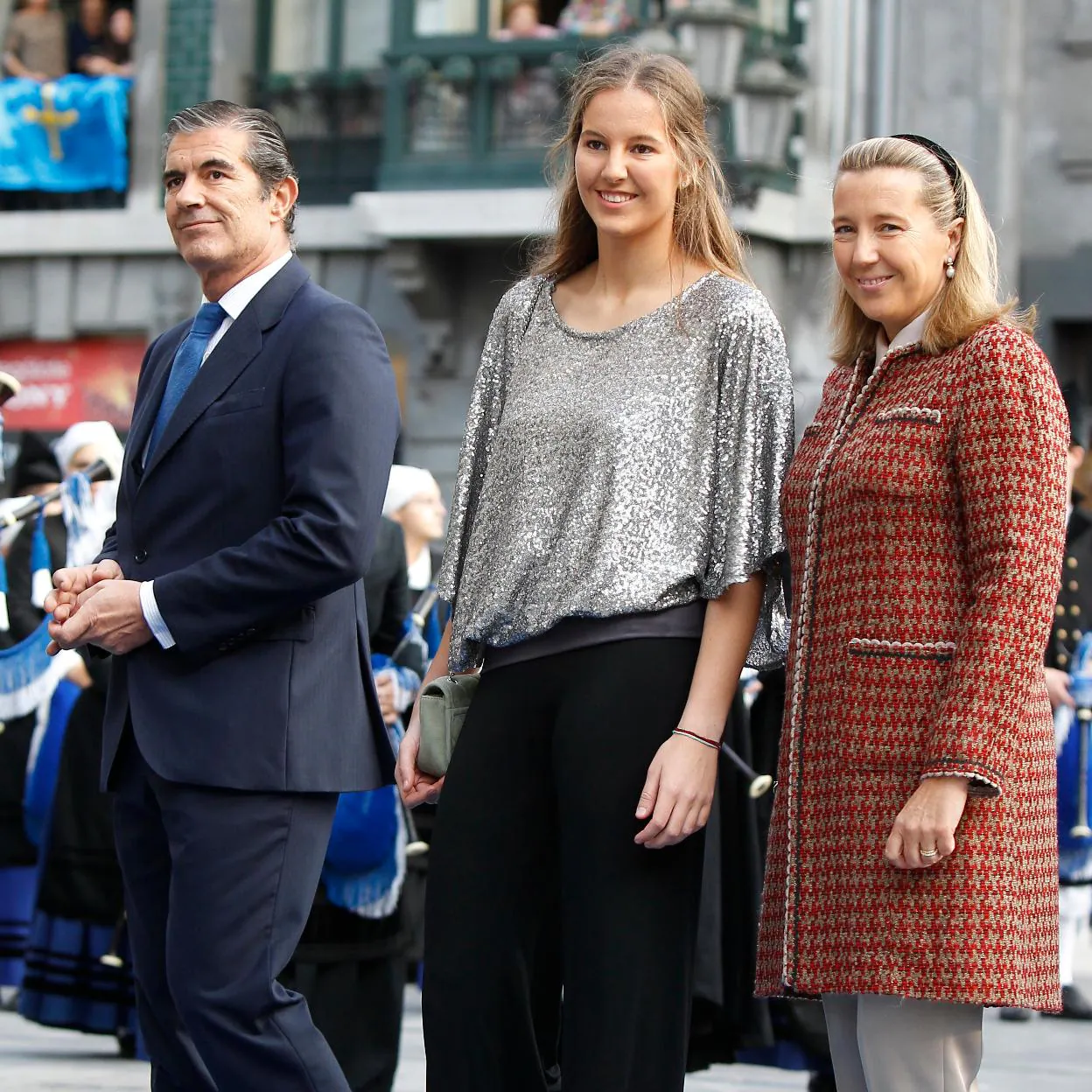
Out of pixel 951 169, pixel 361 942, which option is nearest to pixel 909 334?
pixel 951 169

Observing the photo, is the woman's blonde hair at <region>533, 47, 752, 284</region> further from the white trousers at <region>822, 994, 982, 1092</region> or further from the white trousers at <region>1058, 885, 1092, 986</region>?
the white trousers at <region>1058, 885, 1092, 986</region>

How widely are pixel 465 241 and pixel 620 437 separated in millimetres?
13888

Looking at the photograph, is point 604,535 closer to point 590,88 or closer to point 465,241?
point 590,88

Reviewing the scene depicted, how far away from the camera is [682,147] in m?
3.74

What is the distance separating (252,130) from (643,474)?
1123mm

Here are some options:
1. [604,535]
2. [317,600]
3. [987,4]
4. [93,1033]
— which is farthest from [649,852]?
[987,4]

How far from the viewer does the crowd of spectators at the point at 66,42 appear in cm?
1867

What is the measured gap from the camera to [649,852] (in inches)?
139

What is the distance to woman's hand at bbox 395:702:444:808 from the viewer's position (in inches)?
152

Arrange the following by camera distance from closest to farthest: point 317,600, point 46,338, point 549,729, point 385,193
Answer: point 549,729 < point 317,600 < point 385,193 < point 46,338

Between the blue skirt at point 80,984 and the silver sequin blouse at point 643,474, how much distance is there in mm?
3928

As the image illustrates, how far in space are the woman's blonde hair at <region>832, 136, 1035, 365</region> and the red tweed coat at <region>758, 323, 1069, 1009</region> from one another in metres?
0.05

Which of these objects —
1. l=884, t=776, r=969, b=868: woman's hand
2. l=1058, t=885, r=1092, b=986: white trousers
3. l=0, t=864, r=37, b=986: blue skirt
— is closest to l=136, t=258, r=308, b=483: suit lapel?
l=884, t=776, r=969, b=868: woman's hand

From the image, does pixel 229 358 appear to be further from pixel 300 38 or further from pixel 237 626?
pixel 300 38
